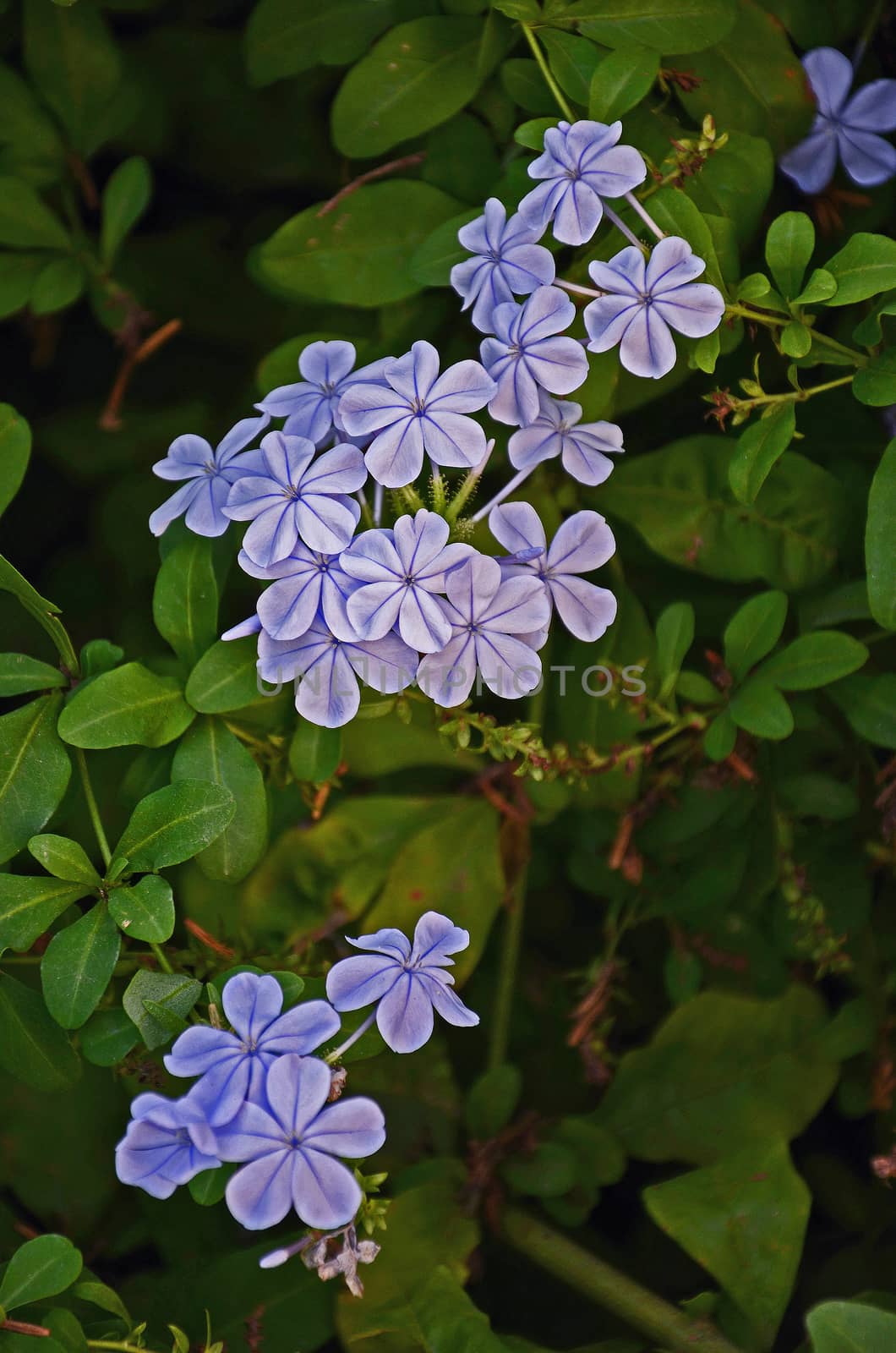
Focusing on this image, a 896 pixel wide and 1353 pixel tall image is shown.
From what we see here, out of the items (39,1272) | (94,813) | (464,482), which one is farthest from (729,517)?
(39,1272)

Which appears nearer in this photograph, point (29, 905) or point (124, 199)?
point (29, 905)

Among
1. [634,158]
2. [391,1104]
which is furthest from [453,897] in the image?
[634,158]

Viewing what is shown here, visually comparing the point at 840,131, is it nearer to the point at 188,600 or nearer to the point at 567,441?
the point at 567,441

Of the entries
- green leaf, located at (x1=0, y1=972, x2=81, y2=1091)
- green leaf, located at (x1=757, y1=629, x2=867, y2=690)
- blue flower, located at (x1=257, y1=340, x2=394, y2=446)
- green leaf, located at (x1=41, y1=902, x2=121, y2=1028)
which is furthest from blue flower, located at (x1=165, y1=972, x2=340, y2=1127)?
green leaf, located at (x1=757, y1=629, x2=867, y2=690)

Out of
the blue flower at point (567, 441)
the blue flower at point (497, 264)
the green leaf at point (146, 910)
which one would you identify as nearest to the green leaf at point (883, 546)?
the blue flower at point (567, 441)

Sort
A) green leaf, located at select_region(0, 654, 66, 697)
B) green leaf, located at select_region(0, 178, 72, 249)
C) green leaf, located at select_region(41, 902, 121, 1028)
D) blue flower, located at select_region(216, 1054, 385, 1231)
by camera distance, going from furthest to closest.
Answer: green leaf, located at select_region(0, 178, 72, 249)
green leaf, located at select_region(0, 654, 66, 697)
green leaf, located at select_region(41, 902, 121, 1028)
blue flower, located at select_region(216, 1054, 385, 1231)

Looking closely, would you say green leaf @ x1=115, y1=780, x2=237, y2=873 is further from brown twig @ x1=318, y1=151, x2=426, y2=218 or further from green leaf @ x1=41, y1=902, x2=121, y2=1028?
brown twig @ x1=318, y1=151, x2=426, y2=218

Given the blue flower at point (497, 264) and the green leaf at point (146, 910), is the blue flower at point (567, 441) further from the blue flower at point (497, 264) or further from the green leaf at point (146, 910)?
the green leaf at point (146, 910)
